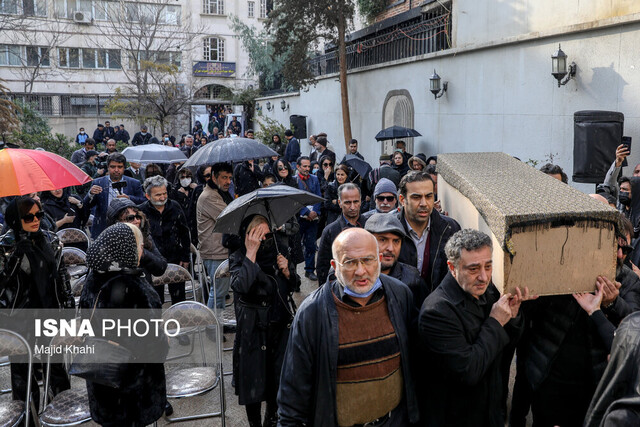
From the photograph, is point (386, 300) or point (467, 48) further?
point (467, 48)

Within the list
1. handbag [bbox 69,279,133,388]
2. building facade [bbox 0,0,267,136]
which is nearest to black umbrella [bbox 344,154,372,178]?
handbag [bbox 69,279,133,388]

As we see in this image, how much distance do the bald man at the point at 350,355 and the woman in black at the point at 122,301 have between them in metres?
1.33

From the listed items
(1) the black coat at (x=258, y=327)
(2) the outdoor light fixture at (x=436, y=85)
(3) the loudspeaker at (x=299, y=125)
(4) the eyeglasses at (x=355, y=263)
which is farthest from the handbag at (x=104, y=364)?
(3) the loudspeaker at (x=299, y=125)

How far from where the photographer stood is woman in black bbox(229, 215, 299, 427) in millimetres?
4156

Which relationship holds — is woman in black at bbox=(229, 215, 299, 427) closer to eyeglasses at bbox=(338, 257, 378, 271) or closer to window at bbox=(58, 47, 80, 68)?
eyeglasses at bbox=(338, 257, 378, 271)

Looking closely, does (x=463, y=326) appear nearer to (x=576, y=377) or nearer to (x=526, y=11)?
(x=576, y=377)

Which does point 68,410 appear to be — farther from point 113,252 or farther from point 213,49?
point 213,49

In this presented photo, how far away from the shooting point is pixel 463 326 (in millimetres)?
2998

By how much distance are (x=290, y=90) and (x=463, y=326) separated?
2622 cm

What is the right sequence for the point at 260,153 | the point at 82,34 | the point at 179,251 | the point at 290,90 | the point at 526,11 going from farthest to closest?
the point at 82,34 → the point at 290,90 → the point at 526,11 → the point at 260,153 → the point at 179,251

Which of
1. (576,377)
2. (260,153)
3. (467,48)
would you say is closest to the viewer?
(576,377)

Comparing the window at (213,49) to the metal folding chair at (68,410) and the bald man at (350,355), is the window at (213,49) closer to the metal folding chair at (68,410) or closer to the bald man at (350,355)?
the metal folding chair at (68,410)

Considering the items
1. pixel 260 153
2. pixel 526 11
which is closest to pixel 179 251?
pixel 260 153

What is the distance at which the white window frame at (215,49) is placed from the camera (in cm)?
4453
